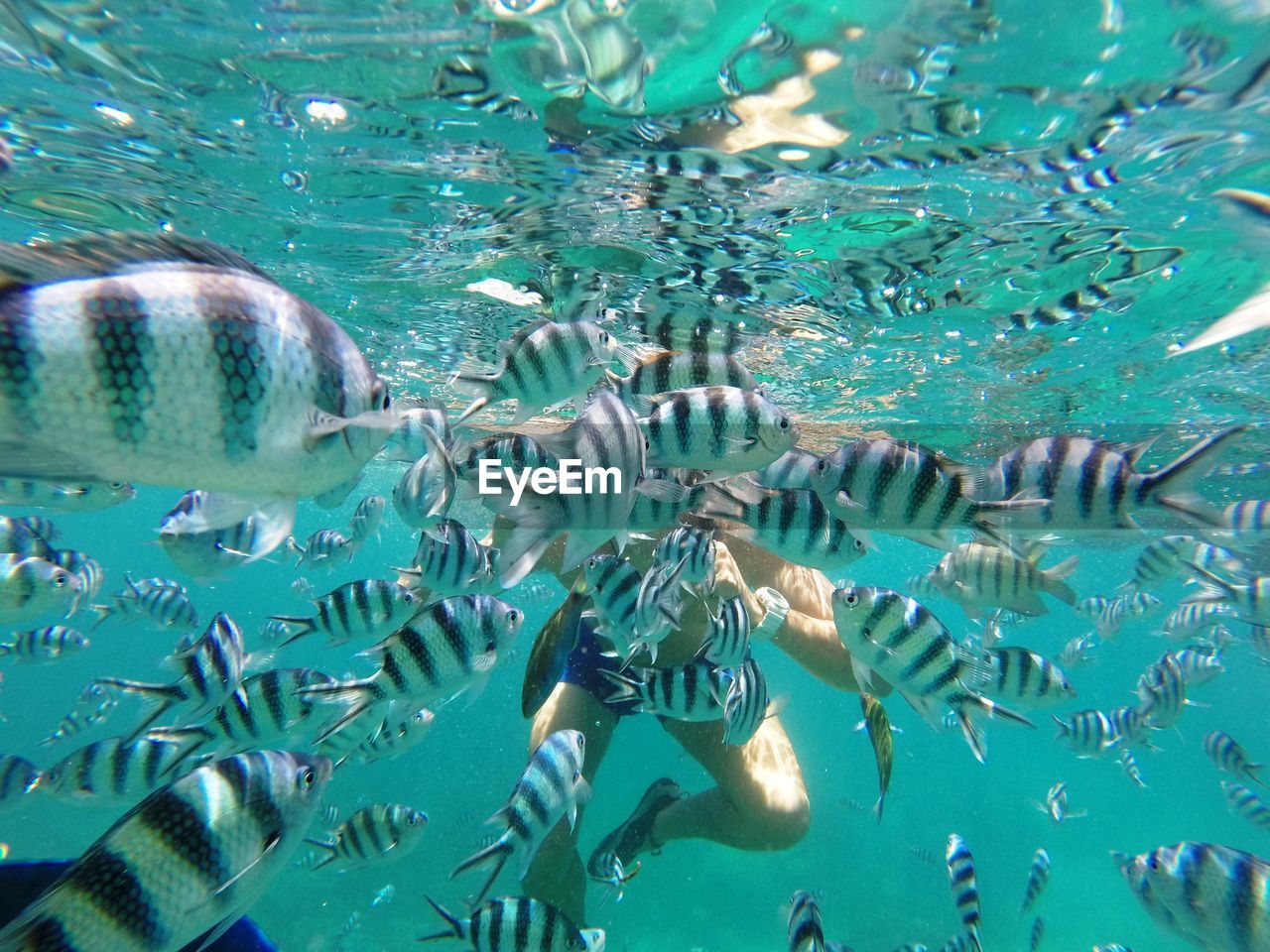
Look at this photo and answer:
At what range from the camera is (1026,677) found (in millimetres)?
5613

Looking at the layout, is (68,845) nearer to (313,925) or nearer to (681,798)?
(313,925)

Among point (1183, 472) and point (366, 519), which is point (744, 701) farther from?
point (366, 519)

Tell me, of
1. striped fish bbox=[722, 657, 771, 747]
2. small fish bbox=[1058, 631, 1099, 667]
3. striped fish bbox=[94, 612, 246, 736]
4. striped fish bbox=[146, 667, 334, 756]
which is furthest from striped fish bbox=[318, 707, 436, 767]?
small fish bbox=[1058, 631, 1099, 667]

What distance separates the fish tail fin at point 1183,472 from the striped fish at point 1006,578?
4.02ft

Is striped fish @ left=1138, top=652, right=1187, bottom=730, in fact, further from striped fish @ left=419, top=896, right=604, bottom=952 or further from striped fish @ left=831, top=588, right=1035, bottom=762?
striped fish @ left=419, top=896, right=604, bottom=952

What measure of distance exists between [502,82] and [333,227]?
3.83 meters

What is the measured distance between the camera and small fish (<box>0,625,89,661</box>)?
712 cm

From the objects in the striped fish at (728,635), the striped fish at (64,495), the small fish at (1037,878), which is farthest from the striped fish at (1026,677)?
the striped fish at (64,495)

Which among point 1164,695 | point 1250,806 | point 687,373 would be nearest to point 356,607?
point 687,373

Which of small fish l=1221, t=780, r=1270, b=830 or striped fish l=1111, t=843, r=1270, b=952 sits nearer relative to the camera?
striped fish l=1111, t=843, r=1270, b=952

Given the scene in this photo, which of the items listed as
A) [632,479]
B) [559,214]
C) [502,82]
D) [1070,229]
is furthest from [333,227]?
[1070,229]

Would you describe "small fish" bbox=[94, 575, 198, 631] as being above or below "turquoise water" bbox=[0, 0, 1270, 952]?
below

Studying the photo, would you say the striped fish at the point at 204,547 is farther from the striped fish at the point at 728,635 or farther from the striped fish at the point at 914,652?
the striped fish at the point at 914,652

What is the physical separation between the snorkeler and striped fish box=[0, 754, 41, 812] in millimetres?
5138
